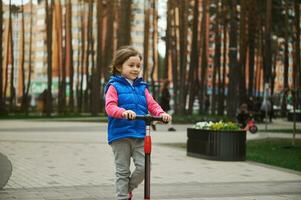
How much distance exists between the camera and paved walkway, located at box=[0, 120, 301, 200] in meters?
8.04

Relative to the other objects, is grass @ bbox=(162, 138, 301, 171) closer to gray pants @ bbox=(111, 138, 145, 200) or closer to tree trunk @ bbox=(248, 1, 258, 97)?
gray pants @ bbox=(111, 138, 145, 200)

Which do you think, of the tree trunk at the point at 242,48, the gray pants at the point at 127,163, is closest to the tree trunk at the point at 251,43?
the tree trunk at the point at 242,48

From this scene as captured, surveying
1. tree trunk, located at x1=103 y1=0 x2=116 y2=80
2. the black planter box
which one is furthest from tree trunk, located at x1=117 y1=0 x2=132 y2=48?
the black planter box

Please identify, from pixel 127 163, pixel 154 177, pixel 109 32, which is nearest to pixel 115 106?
pixel 127 163

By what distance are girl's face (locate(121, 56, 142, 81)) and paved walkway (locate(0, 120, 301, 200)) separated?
7.39 ft

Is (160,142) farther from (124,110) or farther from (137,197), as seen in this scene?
(124,110)

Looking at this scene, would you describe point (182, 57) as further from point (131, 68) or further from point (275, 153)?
point (131, 68)

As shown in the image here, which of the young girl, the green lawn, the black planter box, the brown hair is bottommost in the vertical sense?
the green lawn

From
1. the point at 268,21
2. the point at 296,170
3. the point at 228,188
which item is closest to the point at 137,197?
the point at 228,188

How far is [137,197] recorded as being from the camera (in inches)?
305

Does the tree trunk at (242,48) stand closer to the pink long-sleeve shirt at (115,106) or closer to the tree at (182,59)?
the tree at (182,59)

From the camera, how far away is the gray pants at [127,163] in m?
6.00

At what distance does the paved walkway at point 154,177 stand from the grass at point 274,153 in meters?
0.72

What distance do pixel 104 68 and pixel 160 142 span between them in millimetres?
29961
